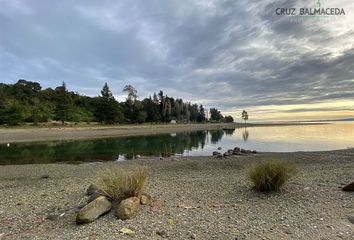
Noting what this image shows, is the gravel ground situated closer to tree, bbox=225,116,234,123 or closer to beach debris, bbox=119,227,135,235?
beach debris, bbox=119,227,135,235

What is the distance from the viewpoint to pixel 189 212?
6.20 m

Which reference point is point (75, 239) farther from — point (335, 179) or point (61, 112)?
point (61, 112)

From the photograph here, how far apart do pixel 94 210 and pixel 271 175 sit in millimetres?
4504

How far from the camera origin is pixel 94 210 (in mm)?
5988

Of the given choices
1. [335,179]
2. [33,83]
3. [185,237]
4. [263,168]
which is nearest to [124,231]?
[185,237]

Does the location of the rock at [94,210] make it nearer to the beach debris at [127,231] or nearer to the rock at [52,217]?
the rock at [52,217]

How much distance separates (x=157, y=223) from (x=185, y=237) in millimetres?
820

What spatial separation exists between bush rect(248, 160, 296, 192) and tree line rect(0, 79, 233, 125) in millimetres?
64695

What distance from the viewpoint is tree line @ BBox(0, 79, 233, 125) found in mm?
66625

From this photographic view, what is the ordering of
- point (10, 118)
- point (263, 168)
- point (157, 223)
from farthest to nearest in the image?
1. point (10, 118)
2. point (263, 168)
3. point (157, 223)

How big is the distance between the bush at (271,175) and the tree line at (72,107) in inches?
2547

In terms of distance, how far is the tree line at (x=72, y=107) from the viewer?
66625 millimetres

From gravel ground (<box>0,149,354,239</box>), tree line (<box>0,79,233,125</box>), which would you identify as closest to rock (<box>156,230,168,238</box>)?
gravel ground (<box>0,149,354,239</box>)

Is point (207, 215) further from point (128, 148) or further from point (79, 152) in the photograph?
point (128, 148)
